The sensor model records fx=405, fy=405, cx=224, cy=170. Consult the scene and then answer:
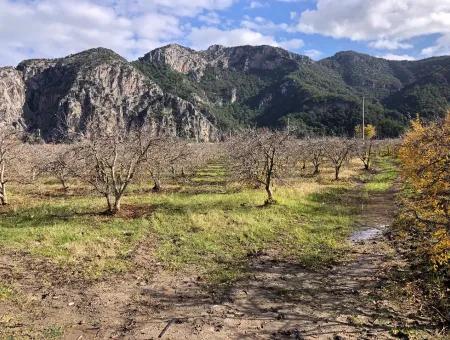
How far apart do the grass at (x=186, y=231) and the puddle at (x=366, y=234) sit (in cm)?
51

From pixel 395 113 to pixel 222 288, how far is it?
165648 mm

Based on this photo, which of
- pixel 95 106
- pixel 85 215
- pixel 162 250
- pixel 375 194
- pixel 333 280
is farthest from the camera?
pixel 95 106

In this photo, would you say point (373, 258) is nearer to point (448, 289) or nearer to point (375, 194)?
point (448, 289)

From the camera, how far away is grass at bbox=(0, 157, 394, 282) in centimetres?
1547

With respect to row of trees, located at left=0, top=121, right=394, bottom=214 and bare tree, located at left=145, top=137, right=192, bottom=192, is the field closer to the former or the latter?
row of trees, located at left=0, top=121, right=394, bottom=214

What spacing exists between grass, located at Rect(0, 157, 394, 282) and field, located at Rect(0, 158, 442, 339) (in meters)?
0.06

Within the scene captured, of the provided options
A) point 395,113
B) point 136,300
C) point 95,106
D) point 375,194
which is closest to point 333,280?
point 136,300

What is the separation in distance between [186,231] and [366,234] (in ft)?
30.8

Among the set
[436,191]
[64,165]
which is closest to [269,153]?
[64,165]

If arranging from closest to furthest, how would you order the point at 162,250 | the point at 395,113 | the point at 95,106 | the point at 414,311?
1. the point at 414,311
2. the point at 162,250
3. the point at 395,113
4. the point at 95,106

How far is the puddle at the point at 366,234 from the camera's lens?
2019 cm

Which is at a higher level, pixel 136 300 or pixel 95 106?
pixel 95 106

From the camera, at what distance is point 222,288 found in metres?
13.1

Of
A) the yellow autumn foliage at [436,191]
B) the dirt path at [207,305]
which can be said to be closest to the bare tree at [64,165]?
the dirt path at [207,305]
